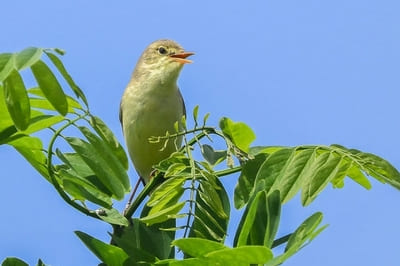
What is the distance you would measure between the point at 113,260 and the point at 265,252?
1.95 ft

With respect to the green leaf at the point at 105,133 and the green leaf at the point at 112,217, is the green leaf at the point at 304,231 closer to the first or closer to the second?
the green leaf at the point at 112,217

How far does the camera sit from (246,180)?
268cm

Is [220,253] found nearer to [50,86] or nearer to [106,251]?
[106,251]

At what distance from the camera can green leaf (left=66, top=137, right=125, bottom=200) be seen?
2.72 m

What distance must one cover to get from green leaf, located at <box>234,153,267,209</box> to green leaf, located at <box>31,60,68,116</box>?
24.9 inches

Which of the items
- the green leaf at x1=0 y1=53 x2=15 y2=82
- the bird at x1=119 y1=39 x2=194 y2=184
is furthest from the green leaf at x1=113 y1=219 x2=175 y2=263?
the bird at x1=119 y1=39 x2=194 y2=184

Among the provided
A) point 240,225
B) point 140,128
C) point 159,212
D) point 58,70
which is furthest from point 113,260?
point 140,128

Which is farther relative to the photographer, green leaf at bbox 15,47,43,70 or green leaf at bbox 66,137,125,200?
green leaf at bbox 66,137,125,200

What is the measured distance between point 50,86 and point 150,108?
3690 mm

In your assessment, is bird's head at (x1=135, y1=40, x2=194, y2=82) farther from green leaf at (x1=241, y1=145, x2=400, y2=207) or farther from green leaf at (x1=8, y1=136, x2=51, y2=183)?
green leaf at (x1=241, y1=145, x2=400, y2=207)

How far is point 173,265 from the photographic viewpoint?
217 centimetres

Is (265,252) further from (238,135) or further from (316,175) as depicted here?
(238,135)

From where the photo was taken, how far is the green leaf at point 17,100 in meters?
2.28

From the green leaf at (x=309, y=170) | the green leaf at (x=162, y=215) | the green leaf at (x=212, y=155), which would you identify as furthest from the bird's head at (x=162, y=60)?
the green leaf at (x=162, y=215)
